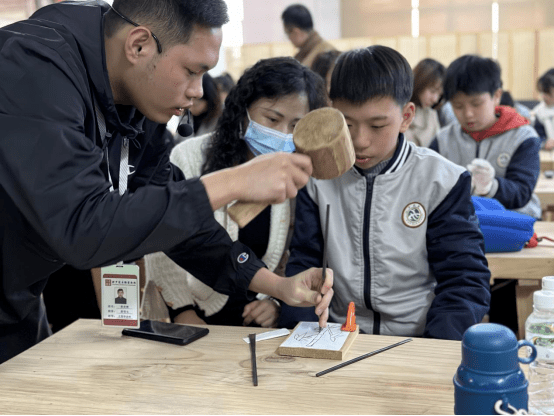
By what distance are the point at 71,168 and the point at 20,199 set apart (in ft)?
0.34

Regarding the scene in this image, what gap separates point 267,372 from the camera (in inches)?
43.8

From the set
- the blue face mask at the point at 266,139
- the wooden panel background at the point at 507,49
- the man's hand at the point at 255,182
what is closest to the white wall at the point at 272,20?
the wooden panel background at the point at 507,49

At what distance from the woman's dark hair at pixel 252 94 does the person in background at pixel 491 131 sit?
1198 mm

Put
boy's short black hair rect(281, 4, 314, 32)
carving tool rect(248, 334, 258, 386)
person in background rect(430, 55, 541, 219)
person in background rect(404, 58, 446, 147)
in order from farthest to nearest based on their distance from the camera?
boy's short black hair rect(281, 4, 314, 32)
person in background rect(404, 58, 446, 147)
person in background rect(430, 55, 541, 219)
carving tool rect(248, 334, 258, 386)

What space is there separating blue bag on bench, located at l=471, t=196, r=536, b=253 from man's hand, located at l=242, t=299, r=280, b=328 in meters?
0.81

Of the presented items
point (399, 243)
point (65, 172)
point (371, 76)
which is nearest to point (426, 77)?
point (371, 76)

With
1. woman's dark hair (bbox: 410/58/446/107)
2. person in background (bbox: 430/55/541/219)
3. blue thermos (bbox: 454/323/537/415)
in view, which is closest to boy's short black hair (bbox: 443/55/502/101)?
person in background (bbox: 430/55/541/219)

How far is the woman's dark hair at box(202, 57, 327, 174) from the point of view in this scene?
1.89 meters

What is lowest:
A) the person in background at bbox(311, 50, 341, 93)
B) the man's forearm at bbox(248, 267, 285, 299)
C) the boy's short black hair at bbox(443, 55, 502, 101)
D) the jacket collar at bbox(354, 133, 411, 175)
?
the man's forearm at bbox(248, 267, 285, 299)

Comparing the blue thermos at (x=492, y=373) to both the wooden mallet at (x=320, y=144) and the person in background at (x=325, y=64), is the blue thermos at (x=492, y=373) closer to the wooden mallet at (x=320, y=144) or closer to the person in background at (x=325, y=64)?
the wooden mallet at (x=320, y=144)

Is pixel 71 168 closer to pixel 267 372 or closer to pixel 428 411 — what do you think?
pixel 267 372

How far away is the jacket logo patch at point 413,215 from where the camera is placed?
5.17 ft

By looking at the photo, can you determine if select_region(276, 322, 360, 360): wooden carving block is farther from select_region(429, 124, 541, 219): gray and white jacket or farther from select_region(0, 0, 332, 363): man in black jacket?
select_region(429, 124, 541, 219): gray and white jacket

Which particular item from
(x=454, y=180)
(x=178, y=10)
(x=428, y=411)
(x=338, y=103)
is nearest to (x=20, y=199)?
(x=178, y=10)
